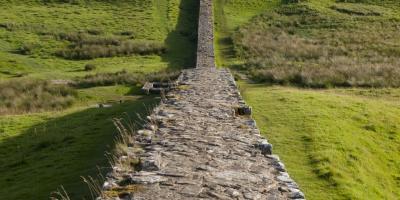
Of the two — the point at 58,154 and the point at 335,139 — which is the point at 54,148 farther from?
the point at 335,139

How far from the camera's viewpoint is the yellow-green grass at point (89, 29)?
137ft

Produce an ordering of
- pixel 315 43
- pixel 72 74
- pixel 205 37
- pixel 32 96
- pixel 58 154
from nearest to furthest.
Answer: pixel 58 154 < pixel 32 96 < pixel 72 74 < pixel 205 37 < pixel 315 43

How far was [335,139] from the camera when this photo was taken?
1817cm

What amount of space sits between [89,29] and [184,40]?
1061cm

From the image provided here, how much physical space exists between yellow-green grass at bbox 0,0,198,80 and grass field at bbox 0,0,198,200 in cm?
8

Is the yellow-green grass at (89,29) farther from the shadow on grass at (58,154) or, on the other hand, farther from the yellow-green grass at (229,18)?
the shadow on grass at (58,154)

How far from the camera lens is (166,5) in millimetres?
64250

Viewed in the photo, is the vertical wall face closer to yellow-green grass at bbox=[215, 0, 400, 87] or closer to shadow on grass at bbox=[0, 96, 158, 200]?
yellow-green grass at bbox=[215, 0, 400, 87]

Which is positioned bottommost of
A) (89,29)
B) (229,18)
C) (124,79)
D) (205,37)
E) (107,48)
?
(124,79)

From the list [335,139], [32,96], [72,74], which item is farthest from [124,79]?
[335,139]

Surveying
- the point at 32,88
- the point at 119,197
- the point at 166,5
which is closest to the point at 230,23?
the point at 166,5

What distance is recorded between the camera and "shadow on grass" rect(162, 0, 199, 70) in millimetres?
41841

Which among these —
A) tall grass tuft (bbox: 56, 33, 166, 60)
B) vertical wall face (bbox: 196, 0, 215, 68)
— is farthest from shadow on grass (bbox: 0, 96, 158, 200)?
tall grass tuft (bbox: 56, 33, 166, 60)

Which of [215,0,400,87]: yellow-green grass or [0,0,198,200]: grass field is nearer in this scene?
[0,0,198,200]: grass field
